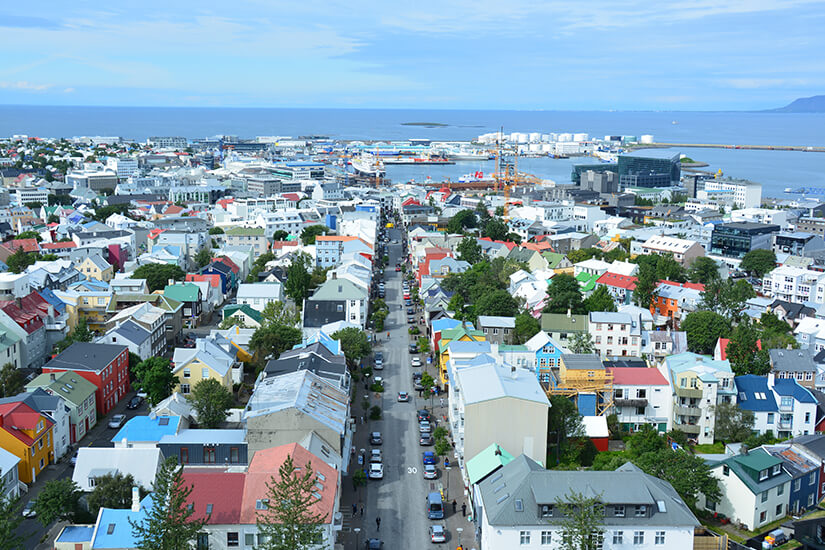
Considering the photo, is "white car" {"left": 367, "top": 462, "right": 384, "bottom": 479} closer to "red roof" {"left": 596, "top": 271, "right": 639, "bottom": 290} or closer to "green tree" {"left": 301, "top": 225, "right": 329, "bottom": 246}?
"red roof" {"left": 596, "top": 271, "right": 639, "bottom": 290}

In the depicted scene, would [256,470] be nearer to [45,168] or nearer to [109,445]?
[109,445]

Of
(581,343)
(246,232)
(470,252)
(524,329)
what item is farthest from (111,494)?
(246,232)

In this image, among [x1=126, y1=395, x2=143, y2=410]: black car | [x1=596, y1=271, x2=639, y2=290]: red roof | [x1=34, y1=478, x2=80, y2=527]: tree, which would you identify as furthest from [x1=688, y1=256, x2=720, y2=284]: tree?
[x1=34, y1=478, x2=80, y2=527]: tree

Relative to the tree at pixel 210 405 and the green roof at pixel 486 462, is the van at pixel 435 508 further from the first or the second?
the tree at pixel 210 405

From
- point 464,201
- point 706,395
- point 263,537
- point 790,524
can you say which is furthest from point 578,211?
point 263,537

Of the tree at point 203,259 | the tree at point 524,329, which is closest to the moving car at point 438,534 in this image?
the tree at point 524,329

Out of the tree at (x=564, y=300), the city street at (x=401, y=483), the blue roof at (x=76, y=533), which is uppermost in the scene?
the tree at (x=564, y=300)

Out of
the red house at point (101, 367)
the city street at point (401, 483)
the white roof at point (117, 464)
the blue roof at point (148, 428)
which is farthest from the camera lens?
the red house at point (101, 367)
